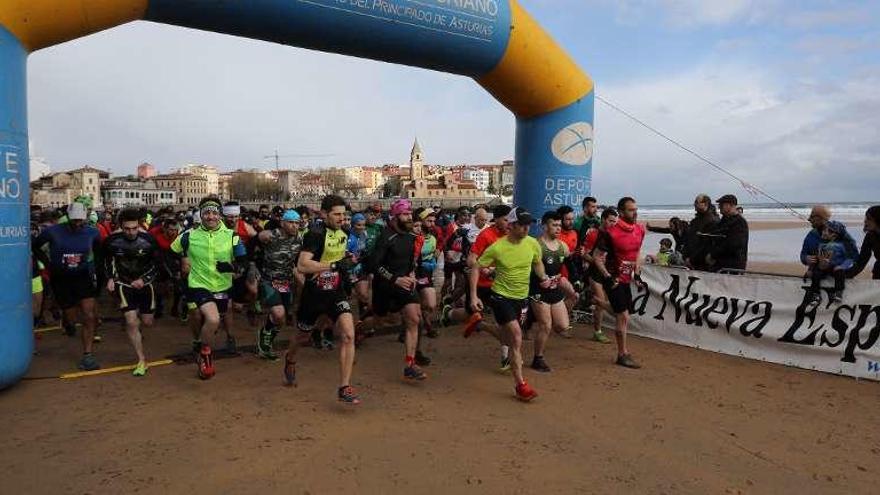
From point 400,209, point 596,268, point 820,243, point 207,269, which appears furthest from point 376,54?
point 820,243

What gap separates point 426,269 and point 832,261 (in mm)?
4657

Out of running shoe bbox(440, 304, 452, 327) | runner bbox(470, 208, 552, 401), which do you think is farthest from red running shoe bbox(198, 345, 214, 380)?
running shoe bbox(440, 304, 452, 327)

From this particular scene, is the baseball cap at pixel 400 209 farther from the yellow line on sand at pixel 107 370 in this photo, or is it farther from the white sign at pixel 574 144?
the white sign at pixel 574 144

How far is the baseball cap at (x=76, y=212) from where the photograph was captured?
20.2ft

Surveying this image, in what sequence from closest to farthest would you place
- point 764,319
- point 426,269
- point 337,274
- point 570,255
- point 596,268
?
point 337,274, point 764,319, point 596,268, point 570,255, point 426,269

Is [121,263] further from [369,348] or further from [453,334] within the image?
[453,334]

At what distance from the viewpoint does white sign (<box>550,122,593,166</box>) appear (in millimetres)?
8906

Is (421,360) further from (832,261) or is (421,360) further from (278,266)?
(832,261)

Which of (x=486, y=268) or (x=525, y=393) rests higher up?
(x=486, y=268)

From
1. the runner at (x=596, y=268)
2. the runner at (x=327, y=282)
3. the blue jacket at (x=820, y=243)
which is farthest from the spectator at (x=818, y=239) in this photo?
the runner at (x=327, y=282)

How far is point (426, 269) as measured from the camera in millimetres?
7426

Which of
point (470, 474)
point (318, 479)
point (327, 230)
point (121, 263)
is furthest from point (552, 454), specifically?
point (121, 263)

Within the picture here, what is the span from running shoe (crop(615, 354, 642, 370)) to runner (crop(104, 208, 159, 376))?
5.22 m

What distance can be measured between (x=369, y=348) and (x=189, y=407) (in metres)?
2.57
